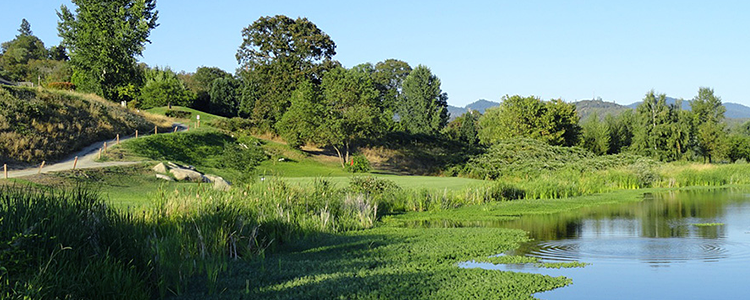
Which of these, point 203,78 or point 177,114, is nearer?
point 177,114

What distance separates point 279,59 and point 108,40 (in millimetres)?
→ 14011

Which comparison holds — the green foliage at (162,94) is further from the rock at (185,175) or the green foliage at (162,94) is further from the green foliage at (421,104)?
the rock at (185,175)

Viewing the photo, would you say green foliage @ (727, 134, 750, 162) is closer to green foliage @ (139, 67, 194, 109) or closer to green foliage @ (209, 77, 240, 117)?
green foliage @ (209, 77, 240, 117)

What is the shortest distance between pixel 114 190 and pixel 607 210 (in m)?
17.7

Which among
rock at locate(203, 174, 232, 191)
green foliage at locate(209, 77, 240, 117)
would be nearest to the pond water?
rock at locate(203, 174, 232, 191)

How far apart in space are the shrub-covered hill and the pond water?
83.0ft

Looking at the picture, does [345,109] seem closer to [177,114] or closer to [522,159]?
[522,159]

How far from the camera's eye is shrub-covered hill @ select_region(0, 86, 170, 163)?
33656mm

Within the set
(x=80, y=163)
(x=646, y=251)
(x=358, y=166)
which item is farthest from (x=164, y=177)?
(x=646, y=251)

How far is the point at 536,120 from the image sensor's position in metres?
58.7

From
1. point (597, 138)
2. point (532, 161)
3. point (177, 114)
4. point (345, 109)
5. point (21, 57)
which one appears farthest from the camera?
point (21, 57)

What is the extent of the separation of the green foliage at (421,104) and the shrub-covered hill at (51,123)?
115ft

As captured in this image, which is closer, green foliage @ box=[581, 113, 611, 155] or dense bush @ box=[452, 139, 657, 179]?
dense bush @ box=[452, 139, 657, 179]

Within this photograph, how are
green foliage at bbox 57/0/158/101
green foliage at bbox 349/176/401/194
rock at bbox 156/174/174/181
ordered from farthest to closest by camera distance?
green foliage at bbox 57/0/158/101 < rock at bbox 156/174/174/181 < green foliage at bbox 349/176/401/194
